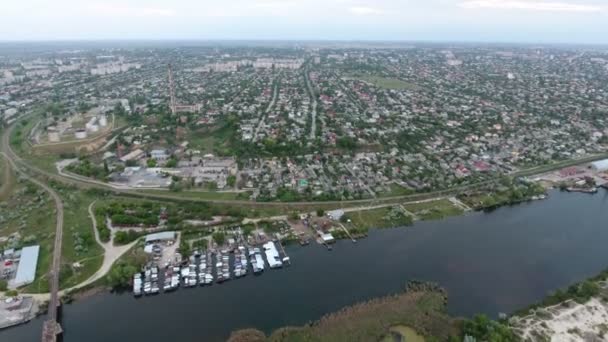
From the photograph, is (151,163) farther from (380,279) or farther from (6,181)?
(380,279)

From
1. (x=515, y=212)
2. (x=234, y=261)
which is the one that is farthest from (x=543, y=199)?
(x=234, y=261)

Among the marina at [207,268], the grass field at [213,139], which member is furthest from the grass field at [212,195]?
the grass field at [213,139]

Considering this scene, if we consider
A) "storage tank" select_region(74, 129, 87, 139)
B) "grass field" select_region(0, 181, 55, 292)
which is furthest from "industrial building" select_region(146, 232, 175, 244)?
"storage tank" select_region(74, 129, 87, 139)

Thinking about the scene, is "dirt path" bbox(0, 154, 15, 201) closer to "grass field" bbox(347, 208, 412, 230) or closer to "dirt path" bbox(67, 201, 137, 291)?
"dirt path" bbox(67, 201, 137, 291)

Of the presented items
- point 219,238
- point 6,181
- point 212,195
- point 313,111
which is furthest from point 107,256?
point 313,111

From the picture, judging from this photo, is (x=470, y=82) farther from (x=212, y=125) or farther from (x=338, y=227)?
(x=338, y=227)
